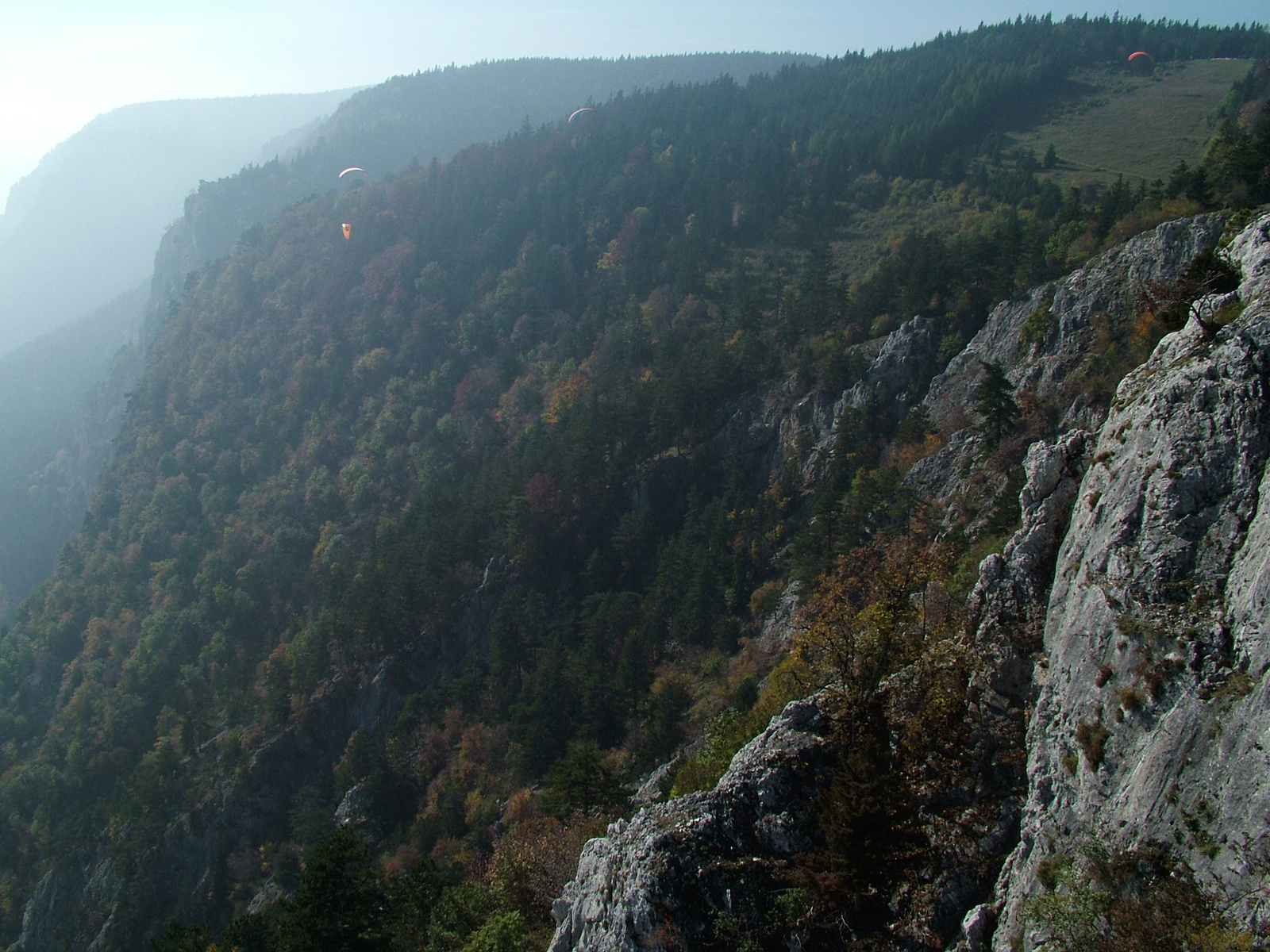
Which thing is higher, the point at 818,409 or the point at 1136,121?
the point at 1136,121

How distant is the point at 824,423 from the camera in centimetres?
6688

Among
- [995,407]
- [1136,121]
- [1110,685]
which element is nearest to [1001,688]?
[1110,685]

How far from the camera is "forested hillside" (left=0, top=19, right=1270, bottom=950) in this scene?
3728cm

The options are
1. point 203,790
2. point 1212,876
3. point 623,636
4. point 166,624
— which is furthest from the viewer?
point 166,624

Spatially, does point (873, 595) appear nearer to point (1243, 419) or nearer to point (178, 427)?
point (1243, 419)

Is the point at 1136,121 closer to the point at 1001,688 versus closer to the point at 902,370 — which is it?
the point at 902,370

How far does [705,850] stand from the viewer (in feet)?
64.2

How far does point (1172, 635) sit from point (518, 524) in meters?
65.2

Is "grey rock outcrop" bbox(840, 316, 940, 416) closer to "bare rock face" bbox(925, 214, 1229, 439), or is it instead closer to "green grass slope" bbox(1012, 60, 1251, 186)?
"bare rock face" bbox(925, 214, 1229, 439)

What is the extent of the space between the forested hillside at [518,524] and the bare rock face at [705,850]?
1115 millimetres

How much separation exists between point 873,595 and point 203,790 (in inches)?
2954

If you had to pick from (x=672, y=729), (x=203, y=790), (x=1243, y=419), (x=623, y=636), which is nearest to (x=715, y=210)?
(x=623, y=636)

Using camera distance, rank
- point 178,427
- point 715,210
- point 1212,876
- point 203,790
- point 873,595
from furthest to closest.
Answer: point 178,427 → point 715,210 → point 203,790 → point 873,595 → point 1212,876

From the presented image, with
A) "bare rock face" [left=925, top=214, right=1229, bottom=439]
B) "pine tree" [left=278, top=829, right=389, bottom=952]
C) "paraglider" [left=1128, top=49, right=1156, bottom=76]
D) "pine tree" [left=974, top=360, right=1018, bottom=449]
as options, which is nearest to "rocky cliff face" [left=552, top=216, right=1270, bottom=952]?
"pine tree" [left=278, top=829, right=389, bottom=952]
